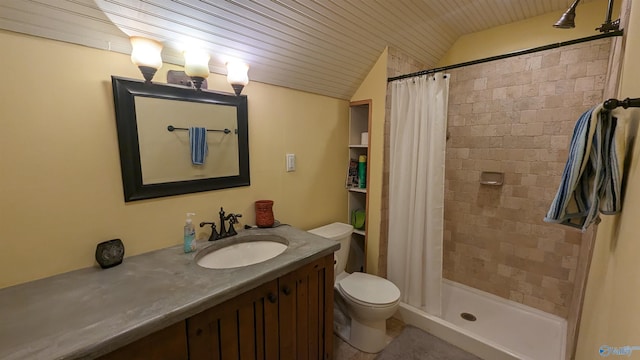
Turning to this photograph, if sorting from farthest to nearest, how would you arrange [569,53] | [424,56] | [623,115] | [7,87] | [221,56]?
[424,56]
[569,53]
[221,56]
[7,87]
[623,115]

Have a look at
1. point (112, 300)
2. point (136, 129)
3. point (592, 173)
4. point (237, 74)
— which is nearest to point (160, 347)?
point (112, 300)

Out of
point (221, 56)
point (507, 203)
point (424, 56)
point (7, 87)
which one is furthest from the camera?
point (424, 56)

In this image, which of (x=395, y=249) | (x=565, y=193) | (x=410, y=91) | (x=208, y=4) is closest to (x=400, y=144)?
(x=410, y=91)

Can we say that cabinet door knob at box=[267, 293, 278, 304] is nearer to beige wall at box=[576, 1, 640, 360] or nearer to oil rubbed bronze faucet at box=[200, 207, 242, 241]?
oil rubbed bronze faucet at box=[200, 207, 242, 241]

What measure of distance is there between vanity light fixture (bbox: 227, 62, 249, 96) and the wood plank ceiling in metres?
0.07

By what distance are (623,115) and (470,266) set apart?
77.0 inches

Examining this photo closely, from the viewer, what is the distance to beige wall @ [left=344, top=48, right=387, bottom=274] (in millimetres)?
2031

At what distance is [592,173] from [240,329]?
1.40m

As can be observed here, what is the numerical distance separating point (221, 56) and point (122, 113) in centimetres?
57

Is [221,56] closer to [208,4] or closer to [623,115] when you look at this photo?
[208,4]

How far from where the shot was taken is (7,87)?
0.95m

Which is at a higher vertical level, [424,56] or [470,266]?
[424,56]

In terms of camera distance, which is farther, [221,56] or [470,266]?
[470,266]

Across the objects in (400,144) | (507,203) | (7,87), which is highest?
(7,87)
